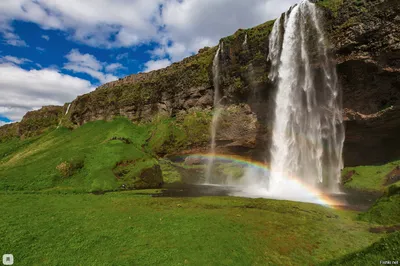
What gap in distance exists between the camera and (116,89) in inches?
2923

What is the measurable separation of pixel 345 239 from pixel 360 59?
28.9m

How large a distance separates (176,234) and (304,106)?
107 feet

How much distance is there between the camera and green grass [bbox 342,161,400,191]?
3562 cm

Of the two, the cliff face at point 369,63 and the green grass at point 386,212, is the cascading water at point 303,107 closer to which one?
the cliff face at point 369,63

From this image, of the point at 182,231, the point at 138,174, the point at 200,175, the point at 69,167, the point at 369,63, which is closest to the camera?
the point at 182,231

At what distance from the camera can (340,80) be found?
36.4 m

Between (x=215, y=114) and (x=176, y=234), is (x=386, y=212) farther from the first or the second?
(x=215, y=114)

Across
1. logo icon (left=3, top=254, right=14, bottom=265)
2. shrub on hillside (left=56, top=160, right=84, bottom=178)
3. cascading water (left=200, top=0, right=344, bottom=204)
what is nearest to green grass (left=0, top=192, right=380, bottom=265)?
logo icon (left=3, top=254, right=14, bottom=265)

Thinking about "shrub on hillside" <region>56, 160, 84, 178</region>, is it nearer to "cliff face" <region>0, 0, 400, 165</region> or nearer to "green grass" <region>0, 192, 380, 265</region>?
"green grass" <region>0, 192, 380, 265</region>

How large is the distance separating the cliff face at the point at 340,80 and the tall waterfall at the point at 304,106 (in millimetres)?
1908

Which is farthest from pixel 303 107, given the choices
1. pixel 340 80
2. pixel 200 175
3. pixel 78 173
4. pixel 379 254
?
pixel 78 173

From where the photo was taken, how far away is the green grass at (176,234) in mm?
11391

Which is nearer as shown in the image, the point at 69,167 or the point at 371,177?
the point at 69,167

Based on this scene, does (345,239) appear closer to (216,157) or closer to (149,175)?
(149,175)
